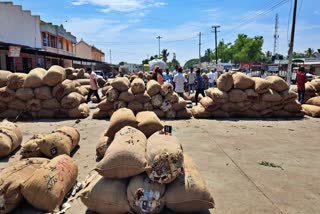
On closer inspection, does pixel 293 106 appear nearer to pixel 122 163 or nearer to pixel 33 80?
pixel 122 163

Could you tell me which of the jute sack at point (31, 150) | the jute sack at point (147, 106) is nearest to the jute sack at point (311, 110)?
the jute sack at point (147, 106)

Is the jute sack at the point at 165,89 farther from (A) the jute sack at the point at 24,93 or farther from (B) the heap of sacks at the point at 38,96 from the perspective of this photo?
(A) the jute sack at the point at 24,93

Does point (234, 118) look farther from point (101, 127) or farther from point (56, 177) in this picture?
→ point (56, 177)

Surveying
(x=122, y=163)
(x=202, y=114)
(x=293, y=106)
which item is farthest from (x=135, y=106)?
(x=122, y=163)

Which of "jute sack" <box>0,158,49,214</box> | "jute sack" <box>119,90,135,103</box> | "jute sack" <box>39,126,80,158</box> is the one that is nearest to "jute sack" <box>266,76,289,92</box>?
"jute sack" <box>119,90,135,103</box>

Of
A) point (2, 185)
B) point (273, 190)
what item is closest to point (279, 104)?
point (273, 190)

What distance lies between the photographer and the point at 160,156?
Result: 3051 mm

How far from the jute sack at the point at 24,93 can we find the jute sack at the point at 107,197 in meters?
6.90

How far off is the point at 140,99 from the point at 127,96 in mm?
448

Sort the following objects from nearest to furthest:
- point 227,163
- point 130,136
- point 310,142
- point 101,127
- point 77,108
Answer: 1. point 130,136
2. point 227,163
3. point 310,142
4. point 101,127
5. point 77,108

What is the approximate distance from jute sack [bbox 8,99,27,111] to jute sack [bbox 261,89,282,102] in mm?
8258

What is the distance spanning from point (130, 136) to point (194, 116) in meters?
6.28

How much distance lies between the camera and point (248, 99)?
31.1ft

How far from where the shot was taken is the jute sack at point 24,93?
9.05 m
